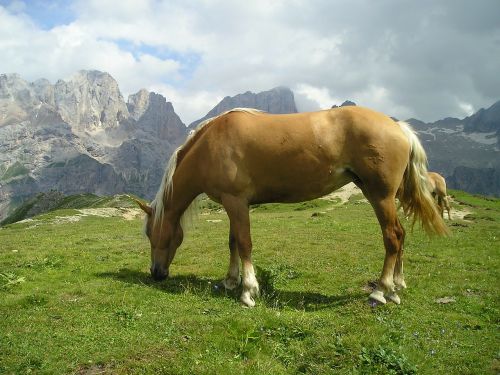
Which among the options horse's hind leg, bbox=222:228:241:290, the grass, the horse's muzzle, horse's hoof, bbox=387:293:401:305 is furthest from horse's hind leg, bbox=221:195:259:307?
horse's hoof, bbox=387:293:401:305

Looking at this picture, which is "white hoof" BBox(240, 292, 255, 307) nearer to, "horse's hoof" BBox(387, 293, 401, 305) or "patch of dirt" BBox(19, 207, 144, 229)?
"horse's hoof" BBox(387, 293, 401, 305)

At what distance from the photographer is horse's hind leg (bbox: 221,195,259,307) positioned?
1088cm

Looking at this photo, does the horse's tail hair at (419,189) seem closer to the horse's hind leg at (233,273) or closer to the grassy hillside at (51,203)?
the horse's hind leg at (233,273)

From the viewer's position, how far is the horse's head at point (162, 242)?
12.5 meters

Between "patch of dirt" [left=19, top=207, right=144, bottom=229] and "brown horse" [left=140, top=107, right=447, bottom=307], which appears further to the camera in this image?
"patch of dirt" [left=19, top=207, right=144, bottom=229]

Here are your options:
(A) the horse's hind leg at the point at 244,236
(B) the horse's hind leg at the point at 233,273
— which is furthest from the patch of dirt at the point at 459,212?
(A) the horse's hind leg at the point at 244,236

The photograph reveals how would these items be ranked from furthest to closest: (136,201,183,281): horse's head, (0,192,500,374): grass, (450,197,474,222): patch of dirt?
(450,197,474,222): patch of dirt → (136,201,183,281): horse's head → (0,192,500,374): grass

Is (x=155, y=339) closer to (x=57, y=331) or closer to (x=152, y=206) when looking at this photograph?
(x=57, y=331)

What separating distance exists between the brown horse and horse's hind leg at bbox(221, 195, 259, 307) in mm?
25

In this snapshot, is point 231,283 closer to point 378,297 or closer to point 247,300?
point 247,300

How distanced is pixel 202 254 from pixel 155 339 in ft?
33.3

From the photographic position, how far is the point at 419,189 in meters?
11.7

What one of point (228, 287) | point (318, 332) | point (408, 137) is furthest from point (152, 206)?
point (408, 137)

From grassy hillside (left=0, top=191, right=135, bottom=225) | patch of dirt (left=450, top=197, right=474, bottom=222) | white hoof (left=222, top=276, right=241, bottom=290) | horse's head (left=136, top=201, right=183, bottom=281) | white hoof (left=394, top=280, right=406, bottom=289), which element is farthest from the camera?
grassy hillside (left=0, top=191, right=135, bottom=225)
